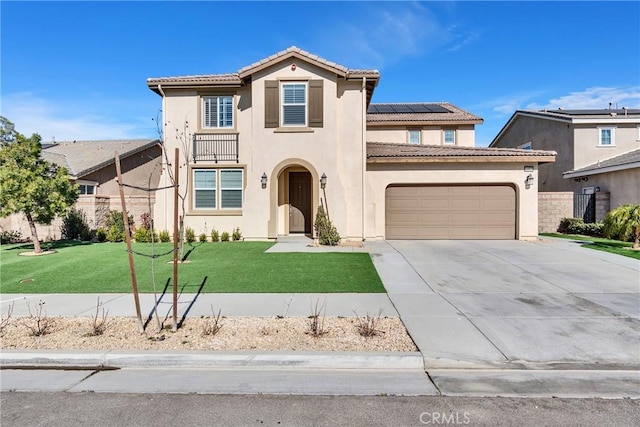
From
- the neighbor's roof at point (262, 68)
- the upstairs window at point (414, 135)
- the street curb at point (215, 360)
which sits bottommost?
the street curb at point (215, 360)

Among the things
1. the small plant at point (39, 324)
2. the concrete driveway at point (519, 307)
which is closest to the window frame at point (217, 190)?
the concrete driveway at point (519, 307)

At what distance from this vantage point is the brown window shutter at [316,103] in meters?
14.8

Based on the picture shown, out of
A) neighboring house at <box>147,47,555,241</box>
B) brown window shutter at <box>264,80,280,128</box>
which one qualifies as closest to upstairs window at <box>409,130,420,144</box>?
neighboring house at <box>147,47,555,241</box>

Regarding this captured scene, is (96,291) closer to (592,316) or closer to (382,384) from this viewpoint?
(382,384)

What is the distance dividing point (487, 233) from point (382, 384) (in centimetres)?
1315

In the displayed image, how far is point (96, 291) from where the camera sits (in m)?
7.89

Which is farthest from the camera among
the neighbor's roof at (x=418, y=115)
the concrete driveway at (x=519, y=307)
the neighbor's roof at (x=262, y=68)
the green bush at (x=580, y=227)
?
the neighbor's roof at (x=418, y=115)

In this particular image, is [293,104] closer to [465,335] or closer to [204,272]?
[204,272]

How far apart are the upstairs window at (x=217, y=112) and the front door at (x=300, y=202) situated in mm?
3572

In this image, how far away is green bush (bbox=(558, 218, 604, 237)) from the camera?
1750 cm

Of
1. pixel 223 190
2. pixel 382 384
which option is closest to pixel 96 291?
pixel 382 384

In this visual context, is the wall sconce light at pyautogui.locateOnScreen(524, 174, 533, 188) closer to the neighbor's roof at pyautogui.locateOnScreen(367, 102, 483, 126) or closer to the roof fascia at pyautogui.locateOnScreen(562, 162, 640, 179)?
the roof fascia at pyautogui.locateOnScreen(562, 162, 640, 179)

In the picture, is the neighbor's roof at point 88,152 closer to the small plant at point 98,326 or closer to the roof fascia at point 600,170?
the small plant at point 98,326

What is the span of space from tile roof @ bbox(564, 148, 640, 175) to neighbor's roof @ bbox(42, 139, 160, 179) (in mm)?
24415
